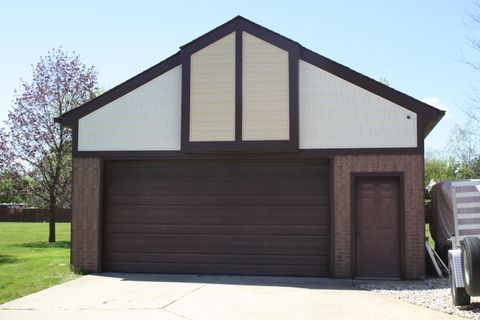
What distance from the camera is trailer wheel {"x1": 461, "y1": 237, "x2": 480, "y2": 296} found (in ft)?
27.1

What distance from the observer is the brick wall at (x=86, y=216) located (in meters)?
13.6

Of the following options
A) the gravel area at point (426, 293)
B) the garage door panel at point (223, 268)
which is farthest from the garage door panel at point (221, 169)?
the gravel area at point (426, 293)

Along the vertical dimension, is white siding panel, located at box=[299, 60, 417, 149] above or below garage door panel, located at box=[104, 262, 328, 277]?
above

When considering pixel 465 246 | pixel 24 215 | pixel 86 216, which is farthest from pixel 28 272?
pixel 24 215

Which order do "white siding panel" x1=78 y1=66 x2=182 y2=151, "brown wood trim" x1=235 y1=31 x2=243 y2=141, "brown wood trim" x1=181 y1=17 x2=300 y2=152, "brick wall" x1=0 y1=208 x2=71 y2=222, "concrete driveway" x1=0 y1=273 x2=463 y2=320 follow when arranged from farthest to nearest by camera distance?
"brick wall" x1=0 y1=208 x2=71 y2=222 < "white siding panel" x1=78 y1=66 x2=182 y2=151 < "brown wood trim" x1=235 y1=31 x2=243 y2=141 < "brown wood trim" x1=181 y1=17 x2=300 y2=152 < "concrete driveway" x1=0 y1=273 x2=463 y2=320

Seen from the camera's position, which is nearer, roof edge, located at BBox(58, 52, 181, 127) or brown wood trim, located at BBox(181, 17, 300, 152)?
brown wood trim, located at BBox(181, 17, 300, 152)

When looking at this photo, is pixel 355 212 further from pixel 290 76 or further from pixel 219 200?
pixel 290 76

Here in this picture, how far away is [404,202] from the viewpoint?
12.5m

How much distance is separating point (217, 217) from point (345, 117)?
3699mm

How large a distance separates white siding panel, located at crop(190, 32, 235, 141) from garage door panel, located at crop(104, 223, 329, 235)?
6.73 feet

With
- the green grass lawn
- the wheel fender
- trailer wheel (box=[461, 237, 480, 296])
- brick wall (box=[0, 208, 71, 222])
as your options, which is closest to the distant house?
the green grass lawn

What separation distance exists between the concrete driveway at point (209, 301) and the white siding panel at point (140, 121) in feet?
10.5

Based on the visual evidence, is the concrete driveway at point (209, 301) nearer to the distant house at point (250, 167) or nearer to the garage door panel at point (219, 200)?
the distant house at point (250, 167)

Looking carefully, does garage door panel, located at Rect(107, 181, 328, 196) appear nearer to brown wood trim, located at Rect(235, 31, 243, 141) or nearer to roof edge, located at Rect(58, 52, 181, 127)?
brown wood trim, located at Rect(235, 31, 243, 141)
